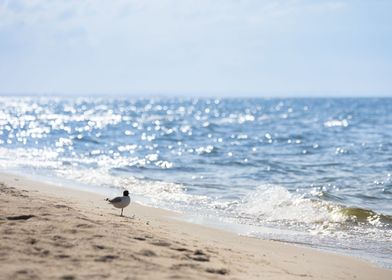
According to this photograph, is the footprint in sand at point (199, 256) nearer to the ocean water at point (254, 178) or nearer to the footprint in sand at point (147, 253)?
the footprint in sand at point (147, 253)

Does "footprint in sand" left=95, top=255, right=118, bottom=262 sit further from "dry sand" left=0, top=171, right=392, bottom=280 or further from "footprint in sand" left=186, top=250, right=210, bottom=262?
"footprint in sand" left=186, top=250, right=210, bottom=262

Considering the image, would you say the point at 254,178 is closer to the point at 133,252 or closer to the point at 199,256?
the point at 199,256

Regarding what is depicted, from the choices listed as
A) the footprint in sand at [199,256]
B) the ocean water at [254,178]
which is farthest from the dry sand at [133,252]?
the ocean water at [254,178]

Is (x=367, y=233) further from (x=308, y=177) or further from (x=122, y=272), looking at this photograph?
(x=308, y=177)

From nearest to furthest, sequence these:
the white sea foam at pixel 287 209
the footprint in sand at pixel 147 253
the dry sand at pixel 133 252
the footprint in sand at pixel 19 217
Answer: the dry sand at pixel 133 252 → the footprint in sand at pixel 147 253 → the footprint in sand at pixel 19 217 → the white sea foam at pixel 287 209

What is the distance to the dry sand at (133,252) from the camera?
6711 mm

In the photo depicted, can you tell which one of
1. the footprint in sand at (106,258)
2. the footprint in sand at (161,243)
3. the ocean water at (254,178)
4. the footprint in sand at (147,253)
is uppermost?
the footprint in sand at (106,258)

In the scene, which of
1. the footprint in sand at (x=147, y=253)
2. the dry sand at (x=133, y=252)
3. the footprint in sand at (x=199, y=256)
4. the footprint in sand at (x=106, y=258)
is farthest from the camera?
the footprint in sand at (x=199, y=256)

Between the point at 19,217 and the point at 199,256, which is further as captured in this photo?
the point at 19,217

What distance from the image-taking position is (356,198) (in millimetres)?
16531

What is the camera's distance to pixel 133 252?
7395 millimetres

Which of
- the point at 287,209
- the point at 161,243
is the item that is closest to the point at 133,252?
the point at 161,243

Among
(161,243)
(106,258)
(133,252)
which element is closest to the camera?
(106,258)

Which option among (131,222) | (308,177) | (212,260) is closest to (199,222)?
(131,222)
